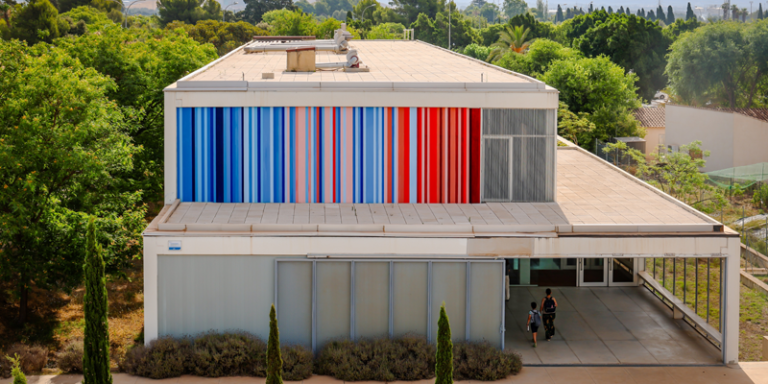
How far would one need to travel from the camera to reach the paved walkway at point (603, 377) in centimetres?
1644

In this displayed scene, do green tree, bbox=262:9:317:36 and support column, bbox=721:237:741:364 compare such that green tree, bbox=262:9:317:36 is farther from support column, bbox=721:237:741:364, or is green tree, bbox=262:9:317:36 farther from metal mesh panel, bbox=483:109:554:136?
support column, bbox=721:237:741:364

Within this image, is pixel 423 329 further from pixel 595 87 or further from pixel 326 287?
pixel 595 87

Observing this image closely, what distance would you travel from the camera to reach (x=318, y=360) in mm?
17000

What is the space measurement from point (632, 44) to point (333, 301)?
6960 centimetres

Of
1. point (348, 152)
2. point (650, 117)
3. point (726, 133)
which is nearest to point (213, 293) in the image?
→ point (348, 152)

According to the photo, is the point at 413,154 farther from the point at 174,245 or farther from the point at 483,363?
the point at 174,245

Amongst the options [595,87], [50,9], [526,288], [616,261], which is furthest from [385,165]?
[50,9]

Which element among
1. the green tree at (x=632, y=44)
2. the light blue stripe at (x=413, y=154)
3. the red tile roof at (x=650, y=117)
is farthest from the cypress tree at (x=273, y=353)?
the green tree at (x=632, y=44)

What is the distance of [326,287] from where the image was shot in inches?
686

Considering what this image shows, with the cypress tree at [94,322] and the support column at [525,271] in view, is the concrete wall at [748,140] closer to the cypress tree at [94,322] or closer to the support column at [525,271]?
the support column at [525,271]

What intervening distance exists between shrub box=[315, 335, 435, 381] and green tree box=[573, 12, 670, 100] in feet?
220

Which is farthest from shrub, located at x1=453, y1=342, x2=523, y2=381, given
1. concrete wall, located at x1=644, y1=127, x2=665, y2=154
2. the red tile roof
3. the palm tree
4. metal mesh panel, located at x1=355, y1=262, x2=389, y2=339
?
the palm tree

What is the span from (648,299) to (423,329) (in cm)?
856

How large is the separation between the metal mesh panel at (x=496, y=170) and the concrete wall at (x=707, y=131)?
107 feet
